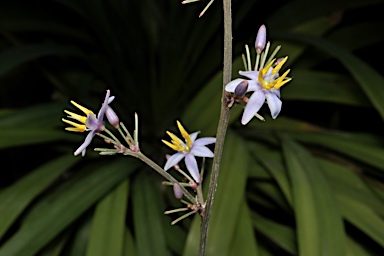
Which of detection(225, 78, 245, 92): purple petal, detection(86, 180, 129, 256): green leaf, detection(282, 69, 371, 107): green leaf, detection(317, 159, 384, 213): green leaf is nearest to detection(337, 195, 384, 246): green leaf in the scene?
detection(317, 159, 384, 213): green leaf

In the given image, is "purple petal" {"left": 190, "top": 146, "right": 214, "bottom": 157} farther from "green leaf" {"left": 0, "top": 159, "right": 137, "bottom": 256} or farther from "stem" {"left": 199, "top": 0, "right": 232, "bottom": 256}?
"green leaf" {"left": 0, "top": 159, "right": 137, "bottom": 256}

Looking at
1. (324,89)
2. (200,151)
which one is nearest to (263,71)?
(200,151)

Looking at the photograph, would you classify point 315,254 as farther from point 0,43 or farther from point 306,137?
point 0,43

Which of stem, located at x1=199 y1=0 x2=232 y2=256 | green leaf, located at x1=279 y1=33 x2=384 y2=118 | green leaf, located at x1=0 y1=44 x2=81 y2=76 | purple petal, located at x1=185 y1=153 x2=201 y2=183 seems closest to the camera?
stem, located at x1=199 y1=0 x2=232 y2=256

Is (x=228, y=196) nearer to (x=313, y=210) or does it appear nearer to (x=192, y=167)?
(x=313, y=210)

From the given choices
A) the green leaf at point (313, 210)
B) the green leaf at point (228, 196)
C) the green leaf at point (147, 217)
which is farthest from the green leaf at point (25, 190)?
the green leaf at point (313, 210)

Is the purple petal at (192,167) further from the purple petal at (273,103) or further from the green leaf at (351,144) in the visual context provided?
the green leaf at (351,144)
